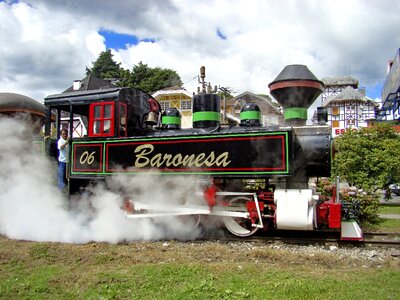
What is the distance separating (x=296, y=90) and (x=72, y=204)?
525cm

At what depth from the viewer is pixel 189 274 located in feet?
15.6

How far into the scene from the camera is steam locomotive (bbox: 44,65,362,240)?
264 inches

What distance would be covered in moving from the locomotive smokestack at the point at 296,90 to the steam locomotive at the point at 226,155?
0.06 ft

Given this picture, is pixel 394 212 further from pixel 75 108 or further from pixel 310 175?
pixel 75 108

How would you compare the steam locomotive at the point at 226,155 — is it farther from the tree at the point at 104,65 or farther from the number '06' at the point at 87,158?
the tree at the point at 104,65

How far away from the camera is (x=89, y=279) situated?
471cm

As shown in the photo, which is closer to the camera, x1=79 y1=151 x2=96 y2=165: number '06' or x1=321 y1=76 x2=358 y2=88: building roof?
x1=79 y1=151 x2=96 y2=165: number '06'

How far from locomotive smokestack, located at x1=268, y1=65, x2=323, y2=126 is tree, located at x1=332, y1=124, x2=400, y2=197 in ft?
16.8

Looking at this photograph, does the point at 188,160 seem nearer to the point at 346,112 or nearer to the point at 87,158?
the point at 87,158

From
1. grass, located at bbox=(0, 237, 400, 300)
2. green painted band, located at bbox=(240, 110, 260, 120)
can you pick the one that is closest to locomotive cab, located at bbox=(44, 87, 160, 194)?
green painted band, located at bbox=(240, 110, 260, 120)

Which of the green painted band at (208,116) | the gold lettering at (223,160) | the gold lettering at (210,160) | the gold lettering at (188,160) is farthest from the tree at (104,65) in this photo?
the gold lettering at (223,160)

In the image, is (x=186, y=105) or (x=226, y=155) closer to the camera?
(x=226, y=155)

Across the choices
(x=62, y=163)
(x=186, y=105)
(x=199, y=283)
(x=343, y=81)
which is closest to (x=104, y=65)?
(x=186, y=105)

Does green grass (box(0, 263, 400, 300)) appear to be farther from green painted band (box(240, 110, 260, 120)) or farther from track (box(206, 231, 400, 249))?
green painted band (box(240, 110, 260, 120))
